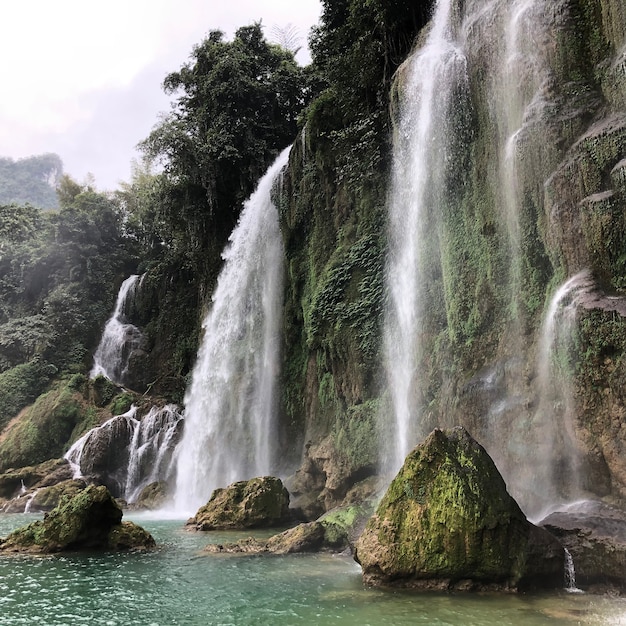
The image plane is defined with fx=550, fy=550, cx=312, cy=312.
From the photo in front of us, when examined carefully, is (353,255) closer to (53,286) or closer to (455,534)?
(455,534)

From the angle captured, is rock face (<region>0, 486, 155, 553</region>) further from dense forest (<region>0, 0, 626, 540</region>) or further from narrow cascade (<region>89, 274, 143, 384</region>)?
narrow cascade (<region>89, 274, 143, 384</region>)

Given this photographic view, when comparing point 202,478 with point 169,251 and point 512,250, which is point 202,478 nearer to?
point 512,250

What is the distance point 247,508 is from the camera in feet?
42.1

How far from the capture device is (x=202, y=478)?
18.8m

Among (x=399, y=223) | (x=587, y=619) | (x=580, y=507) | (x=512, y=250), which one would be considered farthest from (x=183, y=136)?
(x=587, y=619)

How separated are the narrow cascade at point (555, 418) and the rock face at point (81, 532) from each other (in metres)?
7.07

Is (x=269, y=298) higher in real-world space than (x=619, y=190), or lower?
higher

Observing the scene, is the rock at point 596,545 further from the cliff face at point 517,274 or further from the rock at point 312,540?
the rock at point 312,540

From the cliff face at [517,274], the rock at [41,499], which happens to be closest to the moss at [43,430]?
the rock at [41,499]

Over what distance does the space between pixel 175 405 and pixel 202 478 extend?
5227 millimetres

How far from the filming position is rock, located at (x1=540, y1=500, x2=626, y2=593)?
6391 millimetres

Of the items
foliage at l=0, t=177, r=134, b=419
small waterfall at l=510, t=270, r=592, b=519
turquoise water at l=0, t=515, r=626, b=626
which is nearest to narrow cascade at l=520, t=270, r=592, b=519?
small waterfall at l=510, t=270, r=592, b=519

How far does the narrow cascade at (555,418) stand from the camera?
27.1ft

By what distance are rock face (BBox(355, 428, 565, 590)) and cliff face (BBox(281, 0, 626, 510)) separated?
1.79 m
